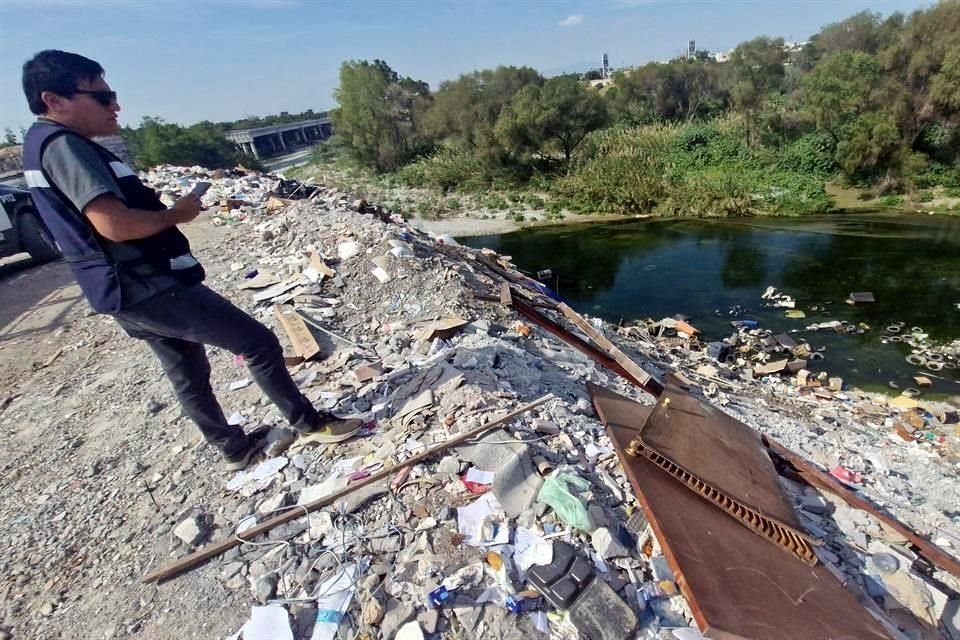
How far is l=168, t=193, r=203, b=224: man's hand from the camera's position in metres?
1.90

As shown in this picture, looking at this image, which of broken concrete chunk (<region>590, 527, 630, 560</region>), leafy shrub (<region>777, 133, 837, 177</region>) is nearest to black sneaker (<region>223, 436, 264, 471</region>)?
broken concrete chunk (<region>590, 527, 630, 560</region>)

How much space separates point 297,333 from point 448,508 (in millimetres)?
2515

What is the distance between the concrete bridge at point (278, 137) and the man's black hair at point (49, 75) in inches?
1544

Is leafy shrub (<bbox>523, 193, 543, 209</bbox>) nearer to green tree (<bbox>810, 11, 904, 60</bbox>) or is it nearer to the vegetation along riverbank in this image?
the vegetation along riverbank

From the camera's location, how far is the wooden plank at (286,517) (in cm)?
198

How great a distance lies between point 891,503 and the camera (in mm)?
3408

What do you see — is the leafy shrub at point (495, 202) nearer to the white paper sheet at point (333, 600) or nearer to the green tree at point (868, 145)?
the green tree at point (868, 145)

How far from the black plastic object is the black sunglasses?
8.18ft

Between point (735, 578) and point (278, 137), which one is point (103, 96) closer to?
point (735, 578)

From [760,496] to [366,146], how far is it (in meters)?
27.3

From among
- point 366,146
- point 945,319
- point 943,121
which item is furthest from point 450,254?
point 366,146

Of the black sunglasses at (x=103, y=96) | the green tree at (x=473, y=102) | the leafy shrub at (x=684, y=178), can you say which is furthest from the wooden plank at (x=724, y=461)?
the green tree at (x=473, y=102)

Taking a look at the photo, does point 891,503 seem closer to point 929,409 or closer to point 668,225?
point 929,409

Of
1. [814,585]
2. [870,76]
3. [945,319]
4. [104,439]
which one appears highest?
[870,76]
